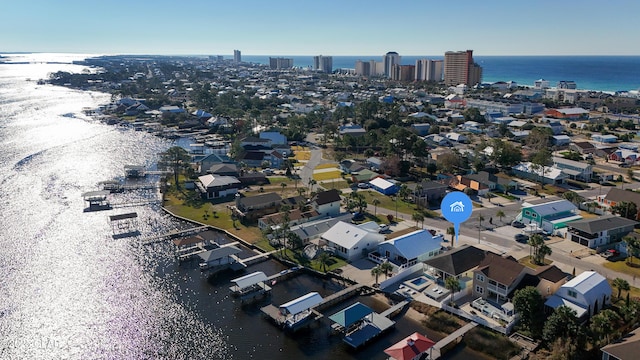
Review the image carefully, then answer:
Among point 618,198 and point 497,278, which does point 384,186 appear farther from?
point 497,278

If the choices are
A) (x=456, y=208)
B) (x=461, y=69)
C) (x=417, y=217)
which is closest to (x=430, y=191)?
(x=417, y=217)

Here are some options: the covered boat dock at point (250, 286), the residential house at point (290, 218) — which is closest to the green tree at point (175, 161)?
the residential house at point (290, 218)

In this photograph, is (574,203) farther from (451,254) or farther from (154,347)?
(154,347)

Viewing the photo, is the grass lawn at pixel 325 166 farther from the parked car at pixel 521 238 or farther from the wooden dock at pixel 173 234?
the parked car at pixel 521 238

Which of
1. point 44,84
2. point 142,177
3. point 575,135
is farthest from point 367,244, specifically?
point 44,84

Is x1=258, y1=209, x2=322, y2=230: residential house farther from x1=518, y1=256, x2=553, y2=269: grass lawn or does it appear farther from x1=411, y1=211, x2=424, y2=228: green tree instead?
x1=518, y1=256, x2=553, y2=269: grass lawn

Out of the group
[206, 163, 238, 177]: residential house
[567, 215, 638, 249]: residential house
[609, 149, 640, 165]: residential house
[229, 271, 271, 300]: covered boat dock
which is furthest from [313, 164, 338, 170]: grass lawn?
[609, 149, 640, 165]: residential house
